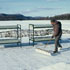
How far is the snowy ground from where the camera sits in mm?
7172

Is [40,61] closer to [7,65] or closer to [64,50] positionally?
[7,65]

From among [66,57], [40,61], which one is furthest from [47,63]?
[66,57]

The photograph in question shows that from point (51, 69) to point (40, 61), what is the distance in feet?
6.14

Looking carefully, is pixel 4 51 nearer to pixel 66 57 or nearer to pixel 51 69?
pixel 66 57

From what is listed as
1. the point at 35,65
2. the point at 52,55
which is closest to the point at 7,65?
the point at 35,65

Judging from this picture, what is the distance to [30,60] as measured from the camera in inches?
331

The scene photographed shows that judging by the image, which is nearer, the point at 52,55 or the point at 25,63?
the point at 25,63

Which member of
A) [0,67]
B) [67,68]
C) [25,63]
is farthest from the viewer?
[25,63]

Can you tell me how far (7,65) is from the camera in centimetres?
763

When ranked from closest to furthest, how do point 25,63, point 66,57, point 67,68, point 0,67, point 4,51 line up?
point 67,68
point 0,67
point 25,63
point 66,57
point 4,51

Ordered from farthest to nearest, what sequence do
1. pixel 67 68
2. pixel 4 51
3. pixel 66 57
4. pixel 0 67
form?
pixel 4 51, pixel 66 57, pixel 0 67, pixel 67 68

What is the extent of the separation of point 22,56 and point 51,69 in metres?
2.92

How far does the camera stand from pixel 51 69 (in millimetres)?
6371

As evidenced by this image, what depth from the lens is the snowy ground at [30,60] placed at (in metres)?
7.17
